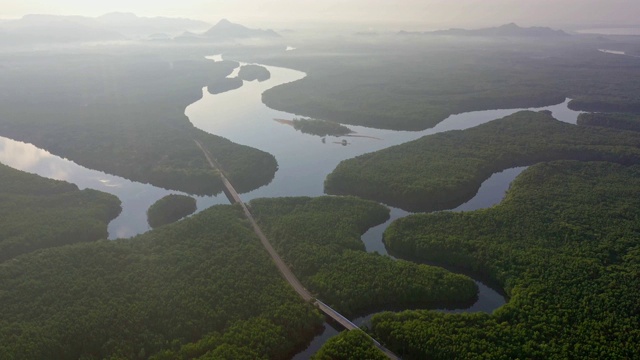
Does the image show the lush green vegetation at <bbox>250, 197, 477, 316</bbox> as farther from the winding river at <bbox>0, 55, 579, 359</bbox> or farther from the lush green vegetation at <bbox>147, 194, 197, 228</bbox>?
the lush green vegetation at <bbox>147, 194, 197, 228</bbox>

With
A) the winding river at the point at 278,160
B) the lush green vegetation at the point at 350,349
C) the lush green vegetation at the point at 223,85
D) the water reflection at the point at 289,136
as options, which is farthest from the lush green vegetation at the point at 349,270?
the lush green vegetation at the point at 223,85

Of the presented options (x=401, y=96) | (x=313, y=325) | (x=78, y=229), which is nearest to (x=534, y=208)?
(x=313, y=325)

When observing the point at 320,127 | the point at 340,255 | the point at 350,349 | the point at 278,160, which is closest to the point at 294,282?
the point at 340,255

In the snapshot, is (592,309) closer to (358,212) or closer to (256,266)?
(358,212)

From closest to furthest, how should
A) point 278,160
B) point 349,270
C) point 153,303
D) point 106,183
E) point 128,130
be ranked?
1. point 153,303
2. point 349,270
3. point 106,183
4. point 278,160
5. point 128,130

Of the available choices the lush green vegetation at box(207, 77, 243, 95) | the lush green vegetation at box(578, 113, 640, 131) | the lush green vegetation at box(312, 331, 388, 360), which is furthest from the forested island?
the lush green vegetation at box(207, 77, 243, 95)

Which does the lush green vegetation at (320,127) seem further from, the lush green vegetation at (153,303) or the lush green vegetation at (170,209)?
the lush green vegetation at (153,303)

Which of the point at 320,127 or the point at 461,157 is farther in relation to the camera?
the point at 320,127

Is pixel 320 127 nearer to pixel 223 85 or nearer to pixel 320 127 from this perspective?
pixel 320 127
